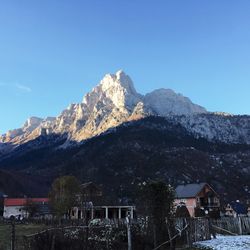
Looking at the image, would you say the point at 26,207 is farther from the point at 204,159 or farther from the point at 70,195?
the point at 204,159

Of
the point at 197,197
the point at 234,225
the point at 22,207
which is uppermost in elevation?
the point at 197,197

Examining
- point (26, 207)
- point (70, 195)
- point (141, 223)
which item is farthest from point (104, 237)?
point (26, 207)

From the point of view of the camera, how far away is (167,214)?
22875mm

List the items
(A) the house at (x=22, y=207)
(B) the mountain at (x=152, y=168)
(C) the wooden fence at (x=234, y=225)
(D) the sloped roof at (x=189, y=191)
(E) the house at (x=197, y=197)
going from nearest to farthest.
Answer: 1. (C) the wooden fence at (x=234, y=225)
2. (E) the house at (x=197, y=197)
3. (D) the sloped roof at (x=189, y=191)
4. (A) the house at (x=22, y=207)
5. (B) the mountain at (x=152, y=168)

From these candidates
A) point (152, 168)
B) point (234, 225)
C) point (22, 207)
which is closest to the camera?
point (234, 225)

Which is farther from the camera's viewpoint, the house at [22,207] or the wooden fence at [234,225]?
the house at [22,207]

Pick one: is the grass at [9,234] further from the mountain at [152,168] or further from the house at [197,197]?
the mountain at [152,168]

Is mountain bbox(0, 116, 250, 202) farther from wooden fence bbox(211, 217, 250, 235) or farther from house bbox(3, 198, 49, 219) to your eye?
wooden fence bbox(211, 217, 250, 235)

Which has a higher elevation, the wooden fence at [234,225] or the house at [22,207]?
the house at [22,207]

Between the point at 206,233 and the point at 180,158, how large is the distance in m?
153

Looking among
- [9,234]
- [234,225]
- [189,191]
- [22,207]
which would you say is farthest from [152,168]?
[234,225]

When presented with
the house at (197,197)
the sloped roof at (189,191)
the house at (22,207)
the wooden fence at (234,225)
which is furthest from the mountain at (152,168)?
the wooden fence at (234,225)

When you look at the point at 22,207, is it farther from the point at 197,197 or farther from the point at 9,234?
the point at 9,234

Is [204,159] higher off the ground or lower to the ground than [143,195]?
higher
